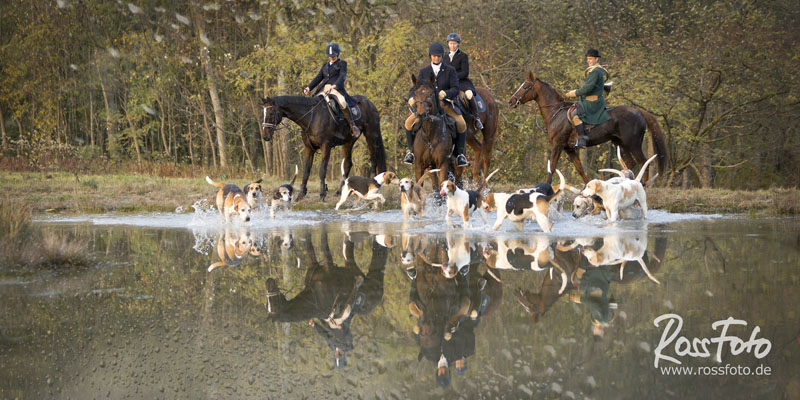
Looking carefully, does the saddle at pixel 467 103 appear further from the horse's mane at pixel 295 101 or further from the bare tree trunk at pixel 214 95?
the bare tree trunk at pixel 214 95

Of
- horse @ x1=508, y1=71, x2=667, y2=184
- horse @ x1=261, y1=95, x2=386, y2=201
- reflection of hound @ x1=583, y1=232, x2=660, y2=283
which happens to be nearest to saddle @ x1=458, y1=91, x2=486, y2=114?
horse @ x1=508, y1=71, x2=667, y2=184

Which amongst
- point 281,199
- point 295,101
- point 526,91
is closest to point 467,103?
point 526,91

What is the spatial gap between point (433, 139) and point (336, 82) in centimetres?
348

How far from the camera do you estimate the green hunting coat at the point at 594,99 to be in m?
14.5

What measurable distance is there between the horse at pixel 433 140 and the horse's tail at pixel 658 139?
424 centimetres

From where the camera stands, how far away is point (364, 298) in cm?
589

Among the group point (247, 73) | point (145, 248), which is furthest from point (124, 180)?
point (145, 248)

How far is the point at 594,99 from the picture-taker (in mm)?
14609

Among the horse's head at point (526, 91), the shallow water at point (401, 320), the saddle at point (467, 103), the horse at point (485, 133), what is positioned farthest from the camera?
the horse at point (485, 133)

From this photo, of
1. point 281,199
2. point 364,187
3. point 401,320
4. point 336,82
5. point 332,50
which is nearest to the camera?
point 401,320

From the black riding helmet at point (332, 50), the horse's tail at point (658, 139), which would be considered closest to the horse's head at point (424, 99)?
the black riding helmet at point (332, 50)

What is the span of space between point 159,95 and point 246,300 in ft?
97.6

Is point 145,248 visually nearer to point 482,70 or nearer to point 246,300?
point 246,300

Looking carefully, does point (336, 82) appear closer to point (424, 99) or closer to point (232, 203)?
point (424, 99)
